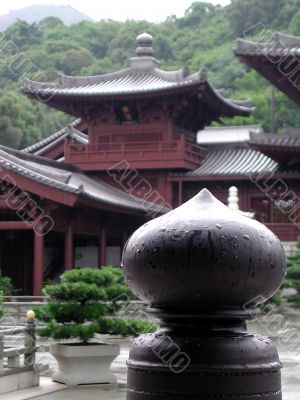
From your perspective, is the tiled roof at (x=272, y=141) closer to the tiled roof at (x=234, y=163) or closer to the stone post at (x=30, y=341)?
the tiled roof at (x=234, y=163)

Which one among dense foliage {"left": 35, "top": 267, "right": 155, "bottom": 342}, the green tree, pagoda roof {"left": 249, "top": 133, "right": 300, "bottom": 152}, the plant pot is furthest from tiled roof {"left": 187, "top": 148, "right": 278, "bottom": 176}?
the green tree

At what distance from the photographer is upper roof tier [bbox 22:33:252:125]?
27281 mm

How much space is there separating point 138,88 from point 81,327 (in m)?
18.4

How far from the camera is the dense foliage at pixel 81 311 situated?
10.7 meters

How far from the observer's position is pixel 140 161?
28.2 meters

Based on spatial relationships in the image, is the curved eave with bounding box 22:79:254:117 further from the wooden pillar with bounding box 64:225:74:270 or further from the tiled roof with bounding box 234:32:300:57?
the wooden pillar with bounding box 64:225:74:270

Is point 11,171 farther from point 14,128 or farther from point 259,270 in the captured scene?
point 14,128

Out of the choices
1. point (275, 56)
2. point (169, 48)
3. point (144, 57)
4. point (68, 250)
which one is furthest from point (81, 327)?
point (169, 48)

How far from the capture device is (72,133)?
1200 inches

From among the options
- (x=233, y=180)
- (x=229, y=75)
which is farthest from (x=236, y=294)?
(x=229, y=75)

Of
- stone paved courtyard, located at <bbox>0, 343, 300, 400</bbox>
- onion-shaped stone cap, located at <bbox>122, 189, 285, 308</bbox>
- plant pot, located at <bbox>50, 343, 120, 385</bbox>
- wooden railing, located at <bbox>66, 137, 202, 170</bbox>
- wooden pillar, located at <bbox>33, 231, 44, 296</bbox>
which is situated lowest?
stone paved courtyard, located at <bbox>0, 343, 300, 400</bbox>

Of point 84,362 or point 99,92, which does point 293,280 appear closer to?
point 84,362

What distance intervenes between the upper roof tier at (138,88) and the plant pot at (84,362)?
55.2 ft

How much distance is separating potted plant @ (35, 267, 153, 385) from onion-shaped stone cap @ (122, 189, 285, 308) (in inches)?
348
